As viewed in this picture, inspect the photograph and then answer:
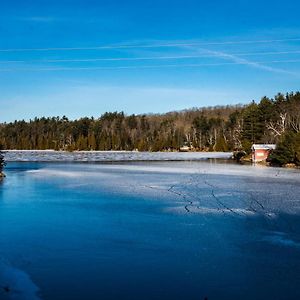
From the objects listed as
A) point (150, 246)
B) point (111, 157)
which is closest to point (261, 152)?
point (111, 157)

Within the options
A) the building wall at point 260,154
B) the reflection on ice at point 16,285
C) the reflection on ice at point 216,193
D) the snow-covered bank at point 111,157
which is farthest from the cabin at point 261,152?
the reflection on ice at point 16,285

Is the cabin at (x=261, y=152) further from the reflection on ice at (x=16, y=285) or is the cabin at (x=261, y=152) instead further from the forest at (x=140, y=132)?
the reflection on ice at (x=16, y=285)

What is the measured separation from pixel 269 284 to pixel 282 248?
272cm

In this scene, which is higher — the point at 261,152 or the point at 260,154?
the point at 261,152

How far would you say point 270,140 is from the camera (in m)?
66.1

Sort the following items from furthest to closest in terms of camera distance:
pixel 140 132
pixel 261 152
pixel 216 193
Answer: pixel 140 132 → pixel 261 152 → pixel 216 193

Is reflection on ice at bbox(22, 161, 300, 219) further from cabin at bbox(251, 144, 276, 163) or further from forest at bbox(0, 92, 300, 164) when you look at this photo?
forest at bbox(0, 92, 300, 164)

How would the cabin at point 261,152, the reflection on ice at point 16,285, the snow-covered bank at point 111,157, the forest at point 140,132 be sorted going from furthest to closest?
the forest at point 140,132
the snow-covered bank at point 111,157
the cabin at point 261,152
the reflection on ice at point 16,285

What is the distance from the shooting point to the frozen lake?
27.0 feet

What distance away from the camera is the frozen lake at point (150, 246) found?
823 centimetres

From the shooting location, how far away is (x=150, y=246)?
11.3 m

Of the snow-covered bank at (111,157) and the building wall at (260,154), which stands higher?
the building wall at (260,154)

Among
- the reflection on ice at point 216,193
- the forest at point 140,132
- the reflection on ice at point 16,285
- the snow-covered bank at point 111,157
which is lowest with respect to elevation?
the reflection on ice at point 16,285

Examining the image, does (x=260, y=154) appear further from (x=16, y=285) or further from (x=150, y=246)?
(x=16, y=285)
